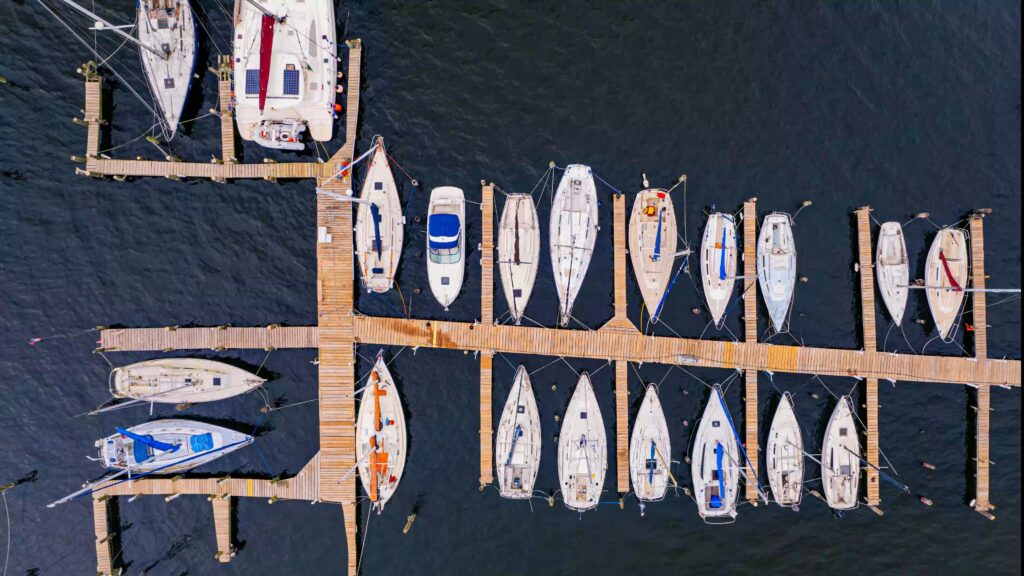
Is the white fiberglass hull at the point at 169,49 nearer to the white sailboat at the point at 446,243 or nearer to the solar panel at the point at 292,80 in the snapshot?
the solar panel at the point at 292,80

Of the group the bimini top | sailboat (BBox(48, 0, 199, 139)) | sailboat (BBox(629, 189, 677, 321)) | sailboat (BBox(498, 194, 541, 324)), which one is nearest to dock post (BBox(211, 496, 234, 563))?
the bimini top

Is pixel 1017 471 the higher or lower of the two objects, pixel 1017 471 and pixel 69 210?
the lower

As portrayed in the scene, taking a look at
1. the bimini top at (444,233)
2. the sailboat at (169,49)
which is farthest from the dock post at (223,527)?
the sailboat at (169,49)

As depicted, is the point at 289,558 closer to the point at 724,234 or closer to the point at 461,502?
the point at 461,502

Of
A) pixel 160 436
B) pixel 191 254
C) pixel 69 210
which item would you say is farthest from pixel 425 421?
pixel 69 210

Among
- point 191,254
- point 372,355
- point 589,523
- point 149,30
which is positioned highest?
point 149,30
